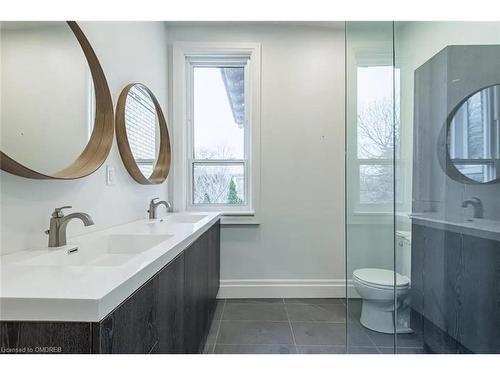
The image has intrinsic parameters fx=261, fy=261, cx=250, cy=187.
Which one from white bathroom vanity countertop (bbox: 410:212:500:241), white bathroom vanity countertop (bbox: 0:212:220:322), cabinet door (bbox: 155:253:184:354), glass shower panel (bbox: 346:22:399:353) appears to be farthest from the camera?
glass shower panel (bbox: 346:22:399:353)

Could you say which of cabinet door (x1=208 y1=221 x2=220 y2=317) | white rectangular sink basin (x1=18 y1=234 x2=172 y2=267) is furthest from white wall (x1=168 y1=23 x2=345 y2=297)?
white rectangular sink basin (x1=18 y1=234 x2=172 y2=267)

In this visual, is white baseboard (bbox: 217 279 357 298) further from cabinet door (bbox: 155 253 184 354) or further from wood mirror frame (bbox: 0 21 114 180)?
wood mirror frame (bbox: 0 21 114 180)

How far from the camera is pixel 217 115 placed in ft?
8.57

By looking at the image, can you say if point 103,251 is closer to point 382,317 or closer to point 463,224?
point 382,317

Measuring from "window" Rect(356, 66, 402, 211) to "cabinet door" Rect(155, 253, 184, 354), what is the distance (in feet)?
4.01

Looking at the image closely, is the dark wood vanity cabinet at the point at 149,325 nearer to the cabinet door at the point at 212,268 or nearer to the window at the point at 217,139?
the cabinet door at the point at 212,268

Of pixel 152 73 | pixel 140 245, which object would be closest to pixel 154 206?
pixel 140 245

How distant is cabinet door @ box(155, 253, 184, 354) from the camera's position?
2.84ft

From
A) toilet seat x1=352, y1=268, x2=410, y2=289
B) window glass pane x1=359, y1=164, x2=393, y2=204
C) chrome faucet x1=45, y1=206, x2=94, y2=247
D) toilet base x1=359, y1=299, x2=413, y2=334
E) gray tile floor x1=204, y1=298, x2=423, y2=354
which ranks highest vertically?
window glass pane x1=359, y1=164, x2=393, y2=204

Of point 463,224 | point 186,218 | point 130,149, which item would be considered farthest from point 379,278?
point 130,149

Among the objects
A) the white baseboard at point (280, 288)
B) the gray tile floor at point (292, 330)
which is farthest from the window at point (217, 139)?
the gray tile floor at point (292, 330)

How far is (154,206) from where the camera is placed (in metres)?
1.89

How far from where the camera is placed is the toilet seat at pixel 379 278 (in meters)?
1.62
